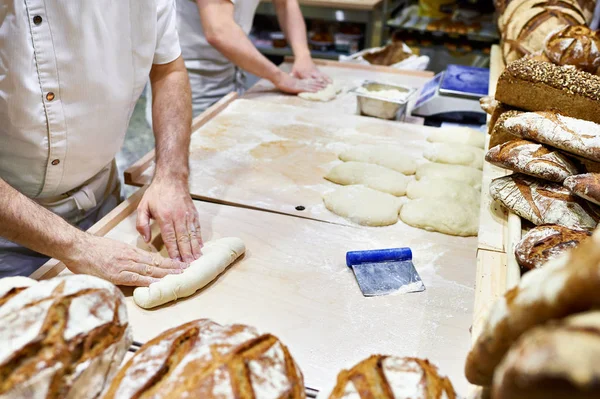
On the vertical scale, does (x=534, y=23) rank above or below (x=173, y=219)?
above

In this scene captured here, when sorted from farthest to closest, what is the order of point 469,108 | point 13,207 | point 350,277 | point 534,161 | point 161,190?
1. point 469,108
2. point 161,190
3. point 350,277
4. point 534,161
5. point 13,207

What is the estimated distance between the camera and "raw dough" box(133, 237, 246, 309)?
129 cm

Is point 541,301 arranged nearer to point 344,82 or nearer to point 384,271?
point 384,271

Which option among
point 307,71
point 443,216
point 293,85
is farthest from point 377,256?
point 307,71

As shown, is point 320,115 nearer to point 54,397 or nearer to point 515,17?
point 515,17

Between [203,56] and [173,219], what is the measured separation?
6.23 feet

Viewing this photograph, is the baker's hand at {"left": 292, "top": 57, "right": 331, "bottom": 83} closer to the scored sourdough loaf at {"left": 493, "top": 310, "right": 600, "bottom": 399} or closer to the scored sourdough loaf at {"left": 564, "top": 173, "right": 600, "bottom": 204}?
the scored sourdough loaf at {"left": 564, "top": 173, "right": 600, "bottom": 204}

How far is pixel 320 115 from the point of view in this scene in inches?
103

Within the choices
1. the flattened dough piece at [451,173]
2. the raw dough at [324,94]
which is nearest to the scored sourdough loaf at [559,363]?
the flattened dough piece at [451,173]

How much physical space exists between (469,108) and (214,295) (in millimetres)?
1747

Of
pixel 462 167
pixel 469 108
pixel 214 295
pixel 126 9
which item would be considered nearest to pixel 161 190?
pixel 214 295

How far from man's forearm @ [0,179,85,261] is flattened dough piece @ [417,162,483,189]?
1.28 meters

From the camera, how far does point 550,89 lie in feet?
5.01

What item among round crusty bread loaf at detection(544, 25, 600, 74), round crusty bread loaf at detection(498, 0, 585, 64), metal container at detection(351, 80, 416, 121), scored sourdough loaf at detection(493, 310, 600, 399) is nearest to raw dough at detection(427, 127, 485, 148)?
metal container at detection(351, 80, 416, 121)
